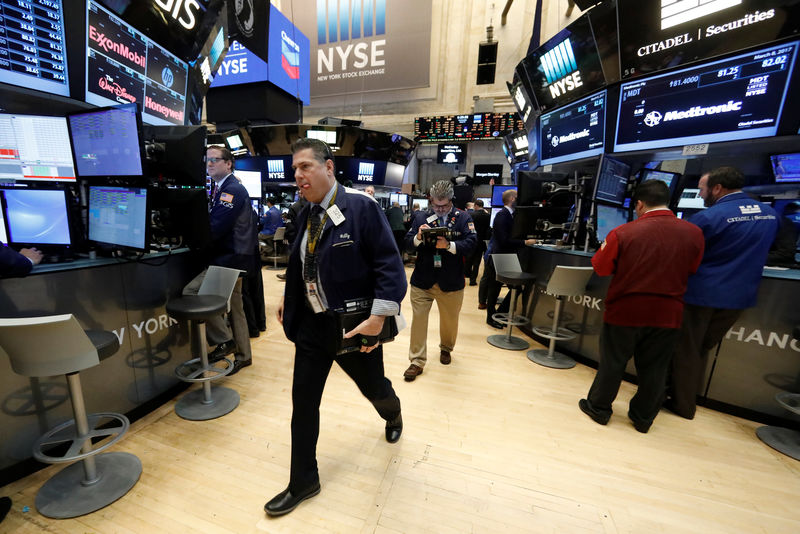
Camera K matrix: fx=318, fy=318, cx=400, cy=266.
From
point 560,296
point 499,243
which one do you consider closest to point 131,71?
point 499,243

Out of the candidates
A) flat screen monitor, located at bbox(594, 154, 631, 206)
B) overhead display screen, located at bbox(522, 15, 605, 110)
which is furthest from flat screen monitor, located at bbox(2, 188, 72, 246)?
overhead display screen, located at bbox(522, 15, 605, 110)

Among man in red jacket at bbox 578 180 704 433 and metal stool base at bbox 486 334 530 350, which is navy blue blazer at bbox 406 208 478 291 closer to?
man in red jacket at bbox 578 180 704 433

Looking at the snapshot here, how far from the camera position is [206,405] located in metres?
2.42

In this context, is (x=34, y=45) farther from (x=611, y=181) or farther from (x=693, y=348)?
(x=693, y=348)

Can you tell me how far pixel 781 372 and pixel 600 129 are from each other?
299 cm

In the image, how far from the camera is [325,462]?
1900 millimetres

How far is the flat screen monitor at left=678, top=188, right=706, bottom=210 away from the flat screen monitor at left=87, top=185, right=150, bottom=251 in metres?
5.70

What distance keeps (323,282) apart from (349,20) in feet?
47.8

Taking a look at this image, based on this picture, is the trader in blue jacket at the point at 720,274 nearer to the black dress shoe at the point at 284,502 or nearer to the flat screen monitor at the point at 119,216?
the black dress shoe at the point at 284,502

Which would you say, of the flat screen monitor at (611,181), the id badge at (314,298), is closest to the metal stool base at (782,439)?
the flat screen monitor at (611,181)

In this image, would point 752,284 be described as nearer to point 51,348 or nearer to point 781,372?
point 781,372

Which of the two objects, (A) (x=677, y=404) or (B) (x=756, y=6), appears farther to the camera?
(B) (x=756, y=6)

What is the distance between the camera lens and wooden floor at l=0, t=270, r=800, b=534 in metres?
1.55

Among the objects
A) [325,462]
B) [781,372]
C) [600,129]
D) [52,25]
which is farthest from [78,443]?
[600,129]
